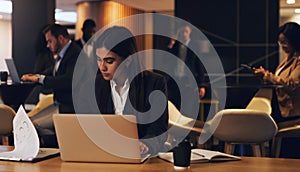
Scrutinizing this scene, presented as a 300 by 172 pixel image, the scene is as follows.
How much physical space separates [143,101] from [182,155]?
795mm

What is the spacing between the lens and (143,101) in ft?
10.0

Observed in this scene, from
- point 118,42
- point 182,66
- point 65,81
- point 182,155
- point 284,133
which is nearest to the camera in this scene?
point 182,155

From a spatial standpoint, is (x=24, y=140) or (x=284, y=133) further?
(x=284, y=133)

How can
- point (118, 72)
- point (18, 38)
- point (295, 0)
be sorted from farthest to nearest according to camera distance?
point (295, 0) → point (18, 38) → point (118, 72)

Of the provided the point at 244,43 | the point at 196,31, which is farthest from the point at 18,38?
the point at 244,43

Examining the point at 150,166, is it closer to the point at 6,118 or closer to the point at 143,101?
the point at 143,101

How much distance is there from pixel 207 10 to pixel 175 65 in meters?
1.92

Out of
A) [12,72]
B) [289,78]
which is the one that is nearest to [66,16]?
[12,72]

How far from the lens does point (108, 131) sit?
230 centimetres

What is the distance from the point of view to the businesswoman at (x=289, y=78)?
4.43 metres

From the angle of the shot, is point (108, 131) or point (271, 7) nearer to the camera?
point (108, 131)

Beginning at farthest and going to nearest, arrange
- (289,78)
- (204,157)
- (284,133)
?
(289,78) < (284,133) < (204,157)

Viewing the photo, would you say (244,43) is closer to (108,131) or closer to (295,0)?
(295,0)

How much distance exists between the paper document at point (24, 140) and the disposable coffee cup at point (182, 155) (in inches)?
24.0
